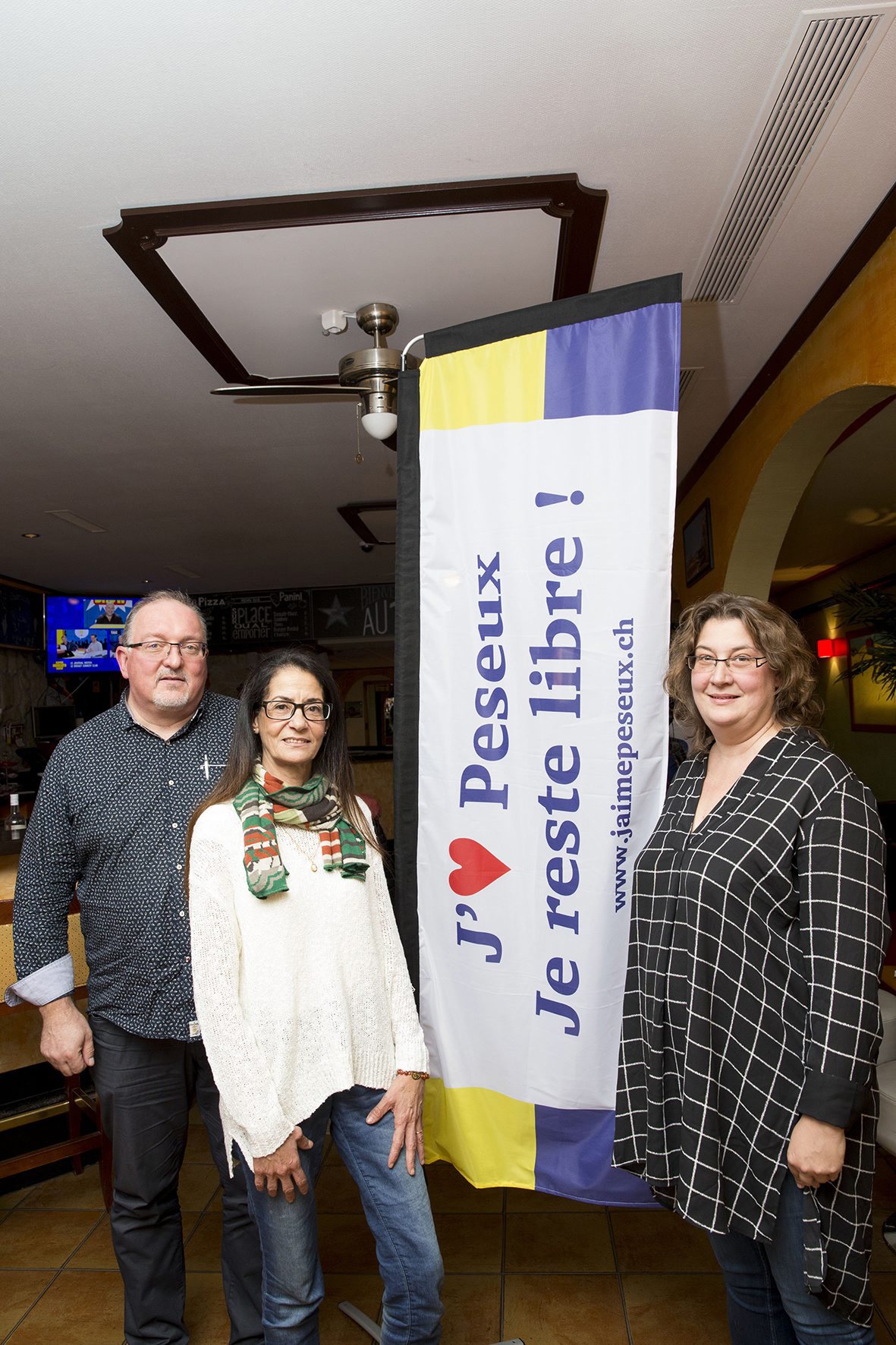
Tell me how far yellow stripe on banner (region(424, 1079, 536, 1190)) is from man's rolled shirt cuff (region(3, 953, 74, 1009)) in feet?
2.79

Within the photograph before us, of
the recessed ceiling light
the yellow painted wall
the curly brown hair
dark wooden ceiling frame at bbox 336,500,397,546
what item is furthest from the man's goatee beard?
the recessed ceiling light

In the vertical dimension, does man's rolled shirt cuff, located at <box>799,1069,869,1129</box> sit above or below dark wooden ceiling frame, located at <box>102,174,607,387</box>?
below

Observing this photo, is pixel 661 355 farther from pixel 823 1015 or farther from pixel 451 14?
pixel 823 1015

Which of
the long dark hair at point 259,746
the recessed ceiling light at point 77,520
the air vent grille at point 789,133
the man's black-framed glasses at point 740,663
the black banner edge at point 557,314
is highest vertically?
the air vent grille at point 789,133

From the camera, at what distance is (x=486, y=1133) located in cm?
184

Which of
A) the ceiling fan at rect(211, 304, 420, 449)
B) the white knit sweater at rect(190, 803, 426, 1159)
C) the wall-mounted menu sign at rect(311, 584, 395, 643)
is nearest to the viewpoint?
the white knit sweater at rect(190, 803, 426, 1159)

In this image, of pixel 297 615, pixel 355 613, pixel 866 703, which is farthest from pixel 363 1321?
pixel 866 703

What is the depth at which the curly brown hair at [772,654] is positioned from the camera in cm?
157

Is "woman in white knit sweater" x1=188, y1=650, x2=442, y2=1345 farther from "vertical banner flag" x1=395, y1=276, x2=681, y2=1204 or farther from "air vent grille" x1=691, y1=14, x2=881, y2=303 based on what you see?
Result: "air vent grille" x1=691, y1=14, x2=881, y2=303

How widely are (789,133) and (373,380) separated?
4.68 ft

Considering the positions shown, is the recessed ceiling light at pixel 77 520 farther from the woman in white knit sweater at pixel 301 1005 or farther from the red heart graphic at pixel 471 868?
the red heart graphic at pixel 471 868

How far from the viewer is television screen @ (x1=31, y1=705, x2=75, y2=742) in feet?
25.1

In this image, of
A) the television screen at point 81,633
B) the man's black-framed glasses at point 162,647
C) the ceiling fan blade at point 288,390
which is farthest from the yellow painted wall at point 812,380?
the television screen at point 81,633

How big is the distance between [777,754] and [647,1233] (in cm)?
174
